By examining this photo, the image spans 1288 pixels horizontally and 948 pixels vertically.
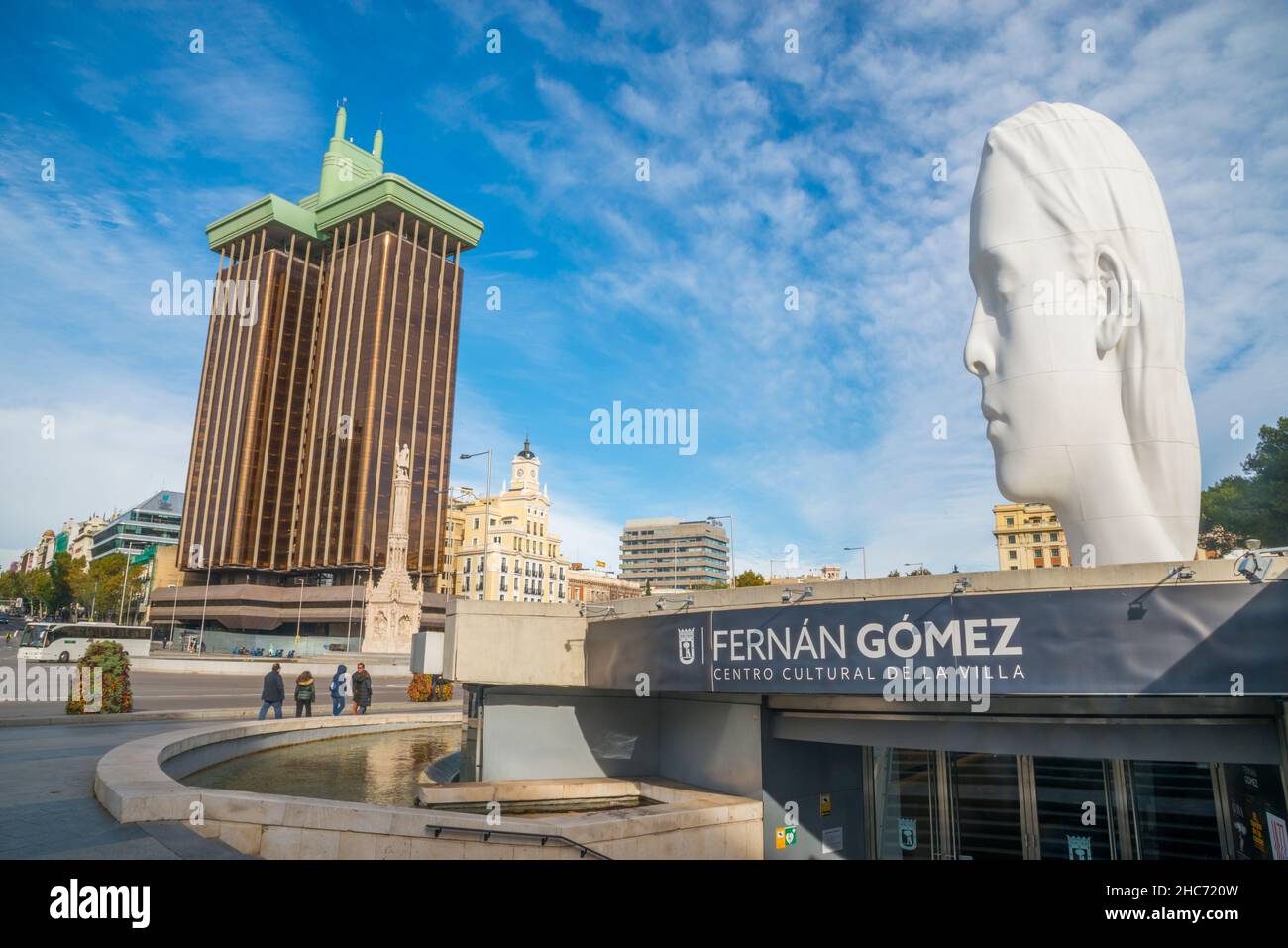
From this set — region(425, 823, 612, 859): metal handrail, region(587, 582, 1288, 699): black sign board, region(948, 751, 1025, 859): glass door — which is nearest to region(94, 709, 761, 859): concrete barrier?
region(425, 823, 612, 859): metal handrail

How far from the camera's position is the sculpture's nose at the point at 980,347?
1511cm

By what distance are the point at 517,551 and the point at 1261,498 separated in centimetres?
8236

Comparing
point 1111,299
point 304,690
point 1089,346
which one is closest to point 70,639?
point 304,690

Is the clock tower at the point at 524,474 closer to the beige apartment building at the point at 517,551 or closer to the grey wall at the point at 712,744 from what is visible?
the beige apartment building at the point at 517,551

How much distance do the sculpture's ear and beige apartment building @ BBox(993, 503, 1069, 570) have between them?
321ft

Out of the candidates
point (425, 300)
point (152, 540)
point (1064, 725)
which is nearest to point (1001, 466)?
point (1064, 725)

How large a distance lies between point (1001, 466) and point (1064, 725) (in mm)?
5416

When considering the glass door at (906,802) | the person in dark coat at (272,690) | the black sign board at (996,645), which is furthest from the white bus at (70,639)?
the glass door at (906,802)

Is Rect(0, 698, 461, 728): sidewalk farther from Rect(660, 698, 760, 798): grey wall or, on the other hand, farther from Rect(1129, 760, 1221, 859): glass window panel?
Rect(1129, 760, 1221, 859): glass window panel

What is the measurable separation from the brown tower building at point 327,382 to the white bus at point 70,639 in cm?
4024

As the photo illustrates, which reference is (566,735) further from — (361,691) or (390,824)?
(361,691)

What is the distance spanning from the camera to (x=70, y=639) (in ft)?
169

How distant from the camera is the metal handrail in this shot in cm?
1067
